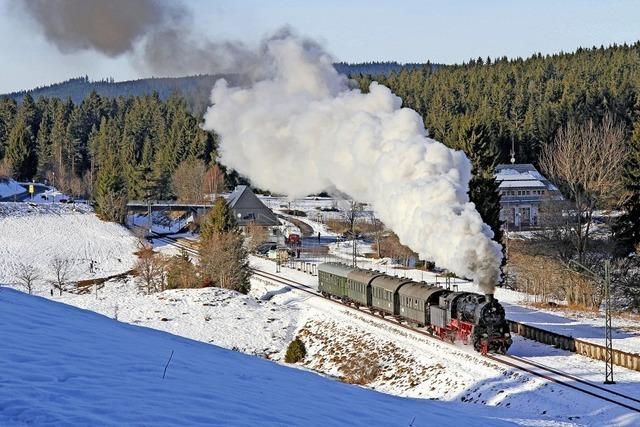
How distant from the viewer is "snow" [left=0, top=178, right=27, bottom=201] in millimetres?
125688

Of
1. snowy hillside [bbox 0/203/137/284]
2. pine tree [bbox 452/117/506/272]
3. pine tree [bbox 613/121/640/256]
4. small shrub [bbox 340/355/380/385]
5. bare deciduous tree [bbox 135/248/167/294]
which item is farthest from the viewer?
snowy hillside [bbox 0/203/137/284]

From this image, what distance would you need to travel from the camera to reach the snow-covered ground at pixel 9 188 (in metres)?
126

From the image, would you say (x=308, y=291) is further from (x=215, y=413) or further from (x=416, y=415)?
(x=215, y=413)

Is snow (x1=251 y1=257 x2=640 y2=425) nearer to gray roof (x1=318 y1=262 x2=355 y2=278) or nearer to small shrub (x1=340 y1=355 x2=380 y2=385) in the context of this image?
small shrub (x1=340 y1=355 x2=380 y2=385)

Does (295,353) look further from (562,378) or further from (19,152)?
(19,152)

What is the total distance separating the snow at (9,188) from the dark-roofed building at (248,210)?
3959 centimetres

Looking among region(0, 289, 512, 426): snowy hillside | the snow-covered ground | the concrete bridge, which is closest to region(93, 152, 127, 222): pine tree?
the concrete bridge

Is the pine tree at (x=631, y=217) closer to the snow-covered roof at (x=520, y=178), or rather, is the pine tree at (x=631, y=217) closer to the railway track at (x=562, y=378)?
the railway track at (x=562, y=378)

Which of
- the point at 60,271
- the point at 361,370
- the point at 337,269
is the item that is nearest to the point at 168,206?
the point at 60,271

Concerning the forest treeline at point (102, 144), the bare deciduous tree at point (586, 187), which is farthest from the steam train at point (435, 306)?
the forest treeline at point (102, 144)

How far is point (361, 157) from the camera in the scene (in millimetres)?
44094

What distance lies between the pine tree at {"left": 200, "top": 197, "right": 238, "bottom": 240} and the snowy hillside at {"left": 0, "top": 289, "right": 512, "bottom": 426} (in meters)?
55.7

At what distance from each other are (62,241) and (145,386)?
3675 inches

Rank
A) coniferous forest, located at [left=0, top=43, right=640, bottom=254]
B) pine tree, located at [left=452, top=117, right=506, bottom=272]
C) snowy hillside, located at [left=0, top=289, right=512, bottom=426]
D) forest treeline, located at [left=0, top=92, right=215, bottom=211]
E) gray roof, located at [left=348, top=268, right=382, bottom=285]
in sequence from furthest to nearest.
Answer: coniferous forest, located at [left=0, top=43, right=640, bottom=254], forest treeline, located at [left=0, top=92, right=215, bottom=211], pine tree, located at [left=452, top=117, right=506, bottom=272], gray roof, located at [left=348, top=268, right=382, bottom=285], snowy hillside, located at [left=0, top=289, right=512, bottom=426]
